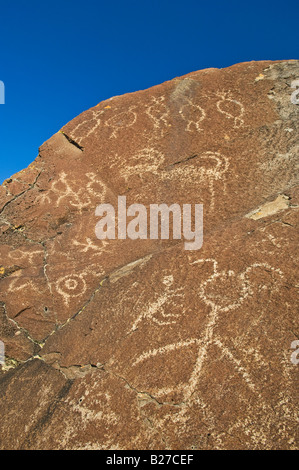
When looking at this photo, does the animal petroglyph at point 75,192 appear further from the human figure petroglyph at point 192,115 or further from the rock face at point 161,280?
the human figure petroglyph at point 192,115

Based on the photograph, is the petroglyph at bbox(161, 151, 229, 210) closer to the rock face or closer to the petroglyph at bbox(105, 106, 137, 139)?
the rock face

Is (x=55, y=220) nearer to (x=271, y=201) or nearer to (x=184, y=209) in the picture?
(x=184, y=209)

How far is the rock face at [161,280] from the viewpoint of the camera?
216cm

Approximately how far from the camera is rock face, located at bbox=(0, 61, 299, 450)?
2.16 meters

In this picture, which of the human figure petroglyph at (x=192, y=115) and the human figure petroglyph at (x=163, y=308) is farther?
the human figure petroglyph at (x=192, y=115)

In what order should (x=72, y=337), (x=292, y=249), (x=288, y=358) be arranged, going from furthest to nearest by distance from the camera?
(x=72, y=337), (x=292, y=249), (x=288, y=358)

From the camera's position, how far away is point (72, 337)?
308cm

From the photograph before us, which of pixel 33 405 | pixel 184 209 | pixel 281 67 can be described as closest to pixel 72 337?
pixel 33 405

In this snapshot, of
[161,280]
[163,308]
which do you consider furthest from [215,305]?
[161,280]

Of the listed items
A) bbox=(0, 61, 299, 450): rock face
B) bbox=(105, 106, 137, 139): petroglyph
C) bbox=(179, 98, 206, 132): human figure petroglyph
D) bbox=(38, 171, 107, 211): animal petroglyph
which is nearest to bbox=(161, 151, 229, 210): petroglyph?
bbox=(0, 61, 299, 450): rock face

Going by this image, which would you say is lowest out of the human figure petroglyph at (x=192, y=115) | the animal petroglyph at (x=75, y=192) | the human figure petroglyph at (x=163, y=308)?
the human figure petroglyph at (x=163, y=308)

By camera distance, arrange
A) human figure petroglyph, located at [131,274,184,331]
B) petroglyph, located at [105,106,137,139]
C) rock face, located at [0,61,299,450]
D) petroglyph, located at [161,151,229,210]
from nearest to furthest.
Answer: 1. rock face, located at [0,61,299,450]
2. human figure petroglyph, located at [131,274,184,331]
3. petroglyph, located at [161,151,229,210]
4. petroglyph, located at [105,106,137,139]

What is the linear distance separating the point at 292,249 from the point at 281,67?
319 centimetres

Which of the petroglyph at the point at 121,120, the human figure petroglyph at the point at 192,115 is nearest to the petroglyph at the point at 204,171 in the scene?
the human figure petroglyph at the point at 192,115
